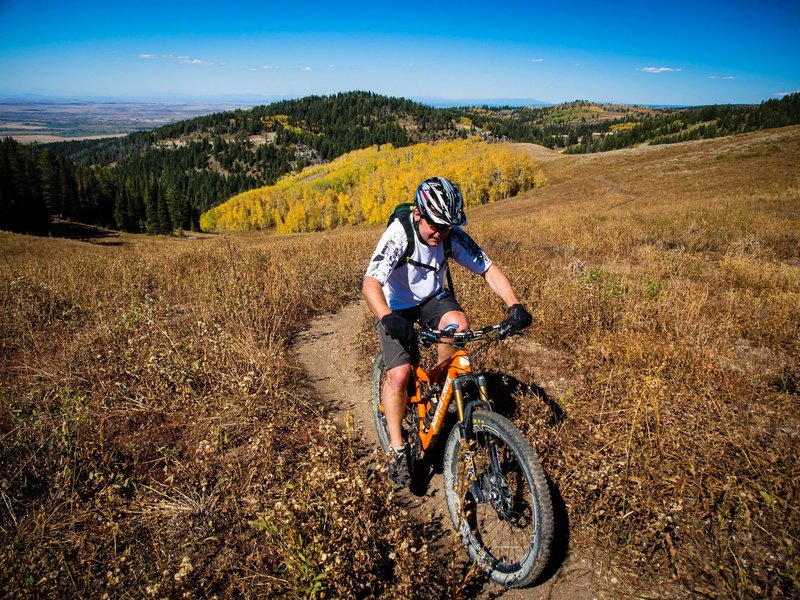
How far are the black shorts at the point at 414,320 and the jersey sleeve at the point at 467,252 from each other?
0.43 meters

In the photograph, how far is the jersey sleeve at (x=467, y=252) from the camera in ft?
13.4

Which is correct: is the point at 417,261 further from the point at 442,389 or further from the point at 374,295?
the point at 442,389

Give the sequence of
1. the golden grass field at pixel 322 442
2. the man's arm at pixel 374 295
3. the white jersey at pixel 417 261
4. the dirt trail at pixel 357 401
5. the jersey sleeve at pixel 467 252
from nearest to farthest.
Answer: the golden grass field at pixel 322 442 → the dirt trail at pixel 357 401 → the man's arm at pixel 374 295 → the white jersey at pixel 417 261 → the jersey sleeve at pixel 467 252

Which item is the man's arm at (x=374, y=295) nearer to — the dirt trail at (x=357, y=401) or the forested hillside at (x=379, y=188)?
the dirt trail at (x=357, y=401)

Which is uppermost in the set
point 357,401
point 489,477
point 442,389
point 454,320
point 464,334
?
point 464,334

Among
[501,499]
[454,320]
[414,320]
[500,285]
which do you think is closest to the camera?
[501,499]

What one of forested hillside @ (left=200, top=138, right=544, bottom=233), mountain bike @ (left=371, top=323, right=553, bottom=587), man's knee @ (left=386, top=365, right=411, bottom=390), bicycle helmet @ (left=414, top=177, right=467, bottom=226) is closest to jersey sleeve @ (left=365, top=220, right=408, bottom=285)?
bicycle helmet @ (left=414, top=177, right=467, bottom=226)

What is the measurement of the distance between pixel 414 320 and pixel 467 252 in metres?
0.98

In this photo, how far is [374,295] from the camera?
3639 millimetres

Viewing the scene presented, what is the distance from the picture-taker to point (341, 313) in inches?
360

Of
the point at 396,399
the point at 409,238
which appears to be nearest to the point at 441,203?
the point at 409,238

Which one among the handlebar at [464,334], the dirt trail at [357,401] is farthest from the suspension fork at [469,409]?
the dirt trail at [357,401]

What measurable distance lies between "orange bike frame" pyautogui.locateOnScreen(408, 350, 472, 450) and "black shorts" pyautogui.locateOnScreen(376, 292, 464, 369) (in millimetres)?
209

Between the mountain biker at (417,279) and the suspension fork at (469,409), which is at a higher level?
the mountain biker at (417,279)
